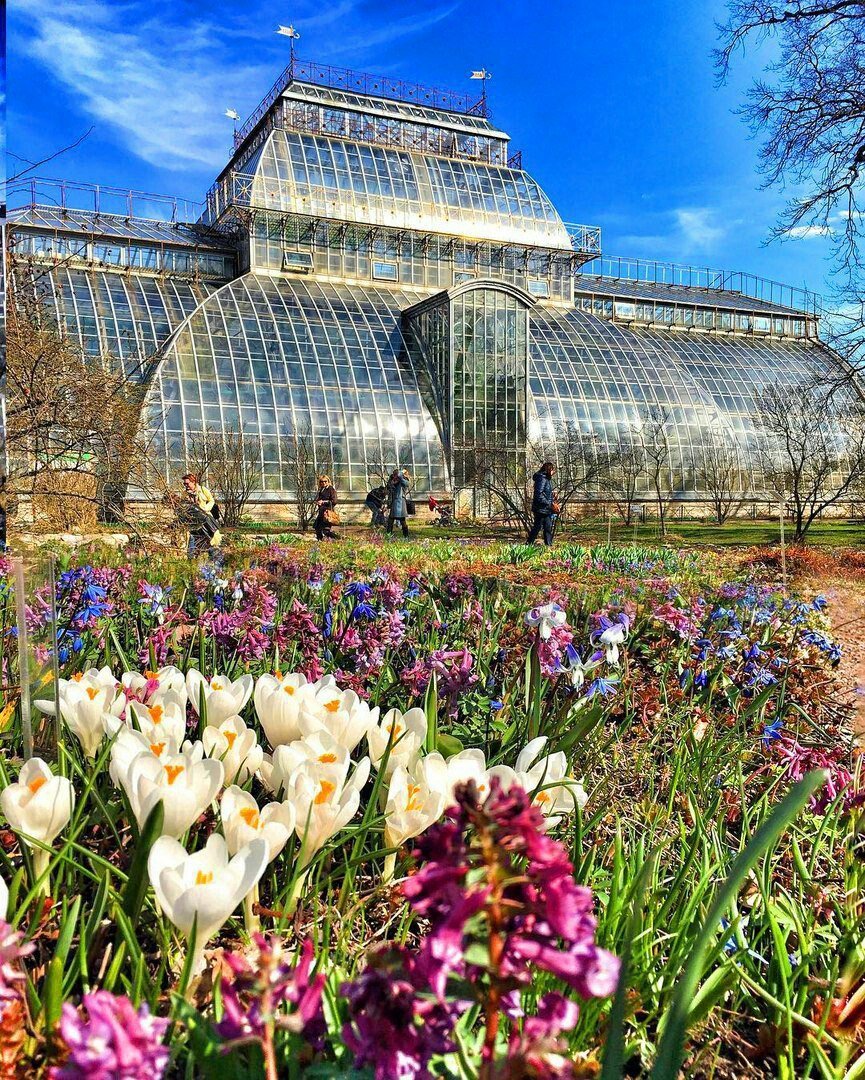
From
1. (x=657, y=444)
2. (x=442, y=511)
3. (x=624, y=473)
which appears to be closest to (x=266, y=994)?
(x=442, y=511)

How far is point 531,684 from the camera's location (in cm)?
234

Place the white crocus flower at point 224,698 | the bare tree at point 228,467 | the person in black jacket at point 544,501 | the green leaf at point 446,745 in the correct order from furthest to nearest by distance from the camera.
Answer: the bare tree at point 228,467 → the person in black jacket at point 544,501 → the green leaf at point 446,745 → the white crocus flower at point 224,698

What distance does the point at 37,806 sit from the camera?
4.28ft

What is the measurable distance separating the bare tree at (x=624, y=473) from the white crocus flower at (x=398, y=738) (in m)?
21.2

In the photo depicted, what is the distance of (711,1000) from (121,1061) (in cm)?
94

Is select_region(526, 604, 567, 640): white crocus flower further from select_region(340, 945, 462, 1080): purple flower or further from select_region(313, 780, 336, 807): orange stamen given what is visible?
select_region(340, 945, 462, 1080): purple flower

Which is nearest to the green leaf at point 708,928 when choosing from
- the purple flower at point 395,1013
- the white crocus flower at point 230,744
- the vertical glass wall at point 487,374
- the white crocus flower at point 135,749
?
the purple flower at point 395,1013

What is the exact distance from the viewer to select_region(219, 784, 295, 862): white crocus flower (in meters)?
1.21

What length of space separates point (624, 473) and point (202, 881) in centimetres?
2590

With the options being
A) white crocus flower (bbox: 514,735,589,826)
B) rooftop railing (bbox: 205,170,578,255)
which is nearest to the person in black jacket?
white crocus flower (bbox: 514,735,589,826)

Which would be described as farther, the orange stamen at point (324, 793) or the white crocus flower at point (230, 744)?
the white crocus flower at point (230, 744)

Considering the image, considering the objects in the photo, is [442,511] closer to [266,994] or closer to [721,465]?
[721,465]

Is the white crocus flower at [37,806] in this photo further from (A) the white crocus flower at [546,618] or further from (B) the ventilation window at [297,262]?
(B) the ventilation window at [297,262]

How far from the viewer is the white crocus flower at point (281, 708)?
177 centimetres
